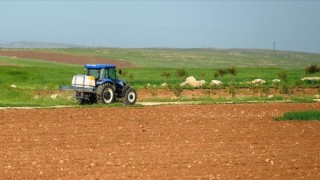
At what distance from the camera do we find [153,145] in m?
18.9

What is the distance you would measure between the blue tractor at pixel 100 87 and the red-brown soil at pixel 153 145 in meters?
2.58

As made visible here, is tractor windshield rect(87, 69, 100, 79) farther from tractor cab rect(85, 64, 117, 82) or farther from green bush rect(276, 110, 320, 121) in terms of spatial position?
green bush rect(276, 110, 320, 121)

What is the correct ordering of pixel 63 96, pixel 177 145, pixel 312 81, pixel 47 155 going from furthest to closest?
pixel 312 81 < pixel 63 96 < pixel 177 145 < pixel 47 155

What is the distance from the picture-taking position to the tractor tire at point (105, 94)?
104ft

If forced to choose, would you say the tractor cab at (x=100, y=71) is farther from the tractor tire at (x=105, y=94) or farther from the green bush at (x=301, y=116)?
the green bush at (x=301, y=116)

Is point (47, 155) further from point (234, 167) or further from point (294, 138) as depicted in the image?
point (294, 138)

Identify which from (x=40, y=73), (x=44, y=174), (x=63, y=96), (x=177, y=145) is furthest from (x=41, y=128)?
(x=40, y=73)

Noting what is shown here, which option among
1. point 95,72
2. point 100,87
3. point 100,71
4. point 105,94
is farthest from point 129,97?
point 95,72

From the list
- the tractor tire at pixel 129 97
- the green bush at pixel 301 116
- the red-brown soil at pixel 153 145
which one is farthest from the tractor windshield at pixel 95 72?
→ the green bush at pixel 301 116

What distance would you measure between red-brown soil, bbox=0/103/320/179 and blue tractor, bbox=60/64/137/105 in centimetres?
258

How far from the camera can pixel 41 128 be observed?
883 inches

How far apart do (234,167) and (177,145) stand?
3.59 metres

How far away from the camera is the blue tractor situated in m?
31.9

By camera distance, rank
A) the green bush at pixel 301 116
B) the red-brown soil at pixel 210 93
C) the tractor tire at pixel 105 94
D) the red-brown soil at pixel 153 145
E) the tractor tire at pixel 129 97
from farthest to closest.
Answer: the red-brown soil at pixel 210 93 → the tractor tire at pixel 129 97 → the tractor tire at pixel 105 94 → the green bush at pixel 301 116 → the red-brown soil at pixel 153 145
